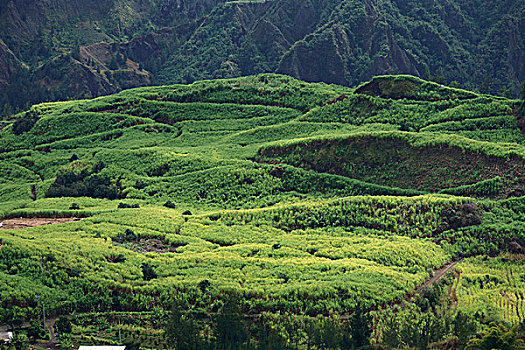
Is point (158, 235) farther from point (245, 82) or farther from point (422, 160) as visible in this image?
point (245, 82)

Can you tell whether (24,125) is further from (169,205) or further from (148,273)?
(148,273)

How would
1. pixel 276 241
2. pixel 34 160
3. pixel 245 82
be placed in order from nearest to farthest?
pixel 276 241 → pixel 34 160 → pixel 245 82

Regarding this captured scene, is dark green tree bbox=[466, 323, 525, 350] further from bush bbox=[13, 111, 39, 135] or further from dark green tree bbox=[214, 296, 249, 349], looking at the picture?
bush bbox=[13, 111, 39, 135]

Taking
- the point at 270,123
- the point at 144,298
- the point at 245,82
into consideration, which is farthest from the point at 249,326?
the point at 245,82

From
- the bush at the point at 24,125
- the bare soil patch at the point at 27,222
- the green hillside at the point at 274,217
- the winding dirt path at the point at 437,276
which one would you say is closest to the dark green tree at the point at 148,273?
the green hillside at the point at 274,217

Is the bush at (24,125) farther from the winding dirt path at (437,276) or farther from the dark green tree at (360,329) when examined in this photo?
the dark green tree at (360,329)

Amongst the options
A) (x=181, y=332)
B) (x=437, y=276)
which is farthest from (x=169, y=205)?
(x=181, y=332)

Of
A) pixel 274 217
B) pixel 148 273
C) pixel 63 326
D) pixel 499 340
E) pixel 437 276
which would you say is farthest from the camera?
pixel 274 217

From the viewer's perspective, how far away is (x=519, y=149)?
81.6 meters

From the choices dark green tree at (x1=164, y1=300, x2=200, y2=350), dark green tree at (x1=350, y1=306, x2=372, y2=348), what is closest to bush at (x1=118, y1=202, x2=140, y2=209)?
dark green tree at (x1=164, y1=300, x2=200, y2=350)

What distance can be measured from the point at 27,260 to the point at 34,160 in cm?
5771

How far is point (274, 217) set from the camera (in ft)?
246

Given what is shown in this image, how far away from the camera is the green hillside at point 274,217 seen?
5278 centimetres

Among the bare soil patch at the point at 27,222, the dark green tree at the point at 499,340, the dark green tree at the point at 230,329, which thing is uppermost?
the dark green tree at the point at 499,340
